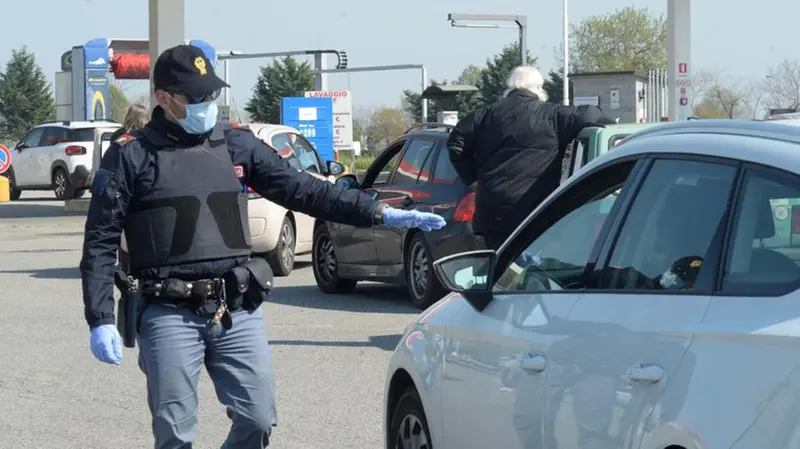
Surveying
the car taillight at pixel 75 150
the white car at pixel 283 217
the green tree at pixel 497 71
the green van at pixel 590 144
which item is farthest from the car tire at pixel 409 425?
the green tree at pixel 497 71

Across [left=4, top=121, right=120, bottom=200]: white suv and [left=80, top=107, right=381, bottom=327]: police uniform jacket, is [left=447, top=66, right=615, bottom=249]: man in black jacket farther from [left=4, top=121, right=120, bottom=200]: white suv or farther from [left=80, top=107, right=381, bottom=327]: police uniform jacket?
[left=4, top=121, right=120, bottom=200]: white suv

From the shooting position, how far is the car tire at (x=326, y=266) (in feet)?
45.5

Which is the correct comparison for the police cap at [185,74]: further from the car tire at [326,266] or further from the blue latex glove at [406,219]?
the car tire at [326,266]

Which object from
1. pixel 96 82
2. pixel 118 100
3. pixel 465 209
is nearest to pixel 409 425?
pixel 465 209

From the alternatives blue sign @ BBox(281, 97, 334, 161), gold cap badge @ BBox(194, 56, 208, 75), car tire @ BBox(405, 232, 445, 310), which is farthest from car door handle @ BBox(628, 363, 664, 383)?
blue sign @ BBox(281, 97, 334, 161)

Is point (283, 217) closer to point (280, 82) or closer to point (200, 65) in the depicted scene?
point (200, 65)

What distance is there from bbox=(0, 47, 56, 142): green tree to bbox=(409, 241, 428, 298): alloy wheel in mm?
78915

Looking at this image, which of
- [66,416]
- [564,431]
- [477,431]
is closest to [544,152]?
[66,416]

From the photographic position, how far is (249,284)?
521cm

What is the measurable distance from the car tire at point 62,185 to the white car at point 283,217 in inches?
813

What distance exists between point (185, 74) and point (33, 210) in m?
29.0

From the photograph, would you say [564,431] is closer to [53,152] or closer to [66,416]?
[66,416]

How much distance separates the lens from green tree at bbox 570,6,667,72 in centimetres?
7962

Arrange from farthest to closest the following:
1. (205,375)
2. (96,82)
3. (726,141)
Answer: (96,82)
(205,375)
(726,141)
